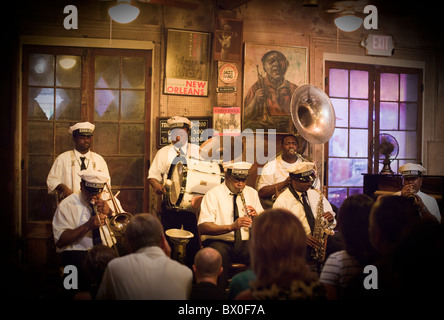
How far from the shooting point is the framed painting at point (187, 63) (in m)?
7.00

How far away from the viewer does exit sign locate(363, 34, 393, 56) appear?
7.97 m

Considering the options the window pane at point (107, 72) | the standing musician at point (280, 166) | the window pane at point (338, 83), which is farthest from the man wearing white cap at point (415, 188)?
the window pane at point (107, 72)

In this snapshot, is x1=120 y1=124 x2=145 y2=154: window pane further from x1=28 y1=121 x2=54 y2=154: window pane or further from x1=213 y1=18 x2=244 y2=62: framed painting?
x1=213 y1=18 x2=244 y2=62: framed painting

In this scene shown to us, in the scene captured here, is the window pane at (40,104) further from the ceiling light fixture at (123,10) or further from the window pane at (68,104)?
the ceiling light fixture at (123,10)

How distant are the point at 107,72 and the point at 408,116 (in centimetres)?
551

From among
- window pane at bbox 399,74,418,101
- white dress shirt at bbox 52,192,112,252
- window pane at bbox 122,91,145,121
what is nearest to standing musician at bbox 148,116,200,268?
window pane at bbox 122,91,145,121

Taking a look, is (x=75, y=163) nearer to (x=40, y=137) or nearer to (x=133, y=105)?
(x=40, y=137)

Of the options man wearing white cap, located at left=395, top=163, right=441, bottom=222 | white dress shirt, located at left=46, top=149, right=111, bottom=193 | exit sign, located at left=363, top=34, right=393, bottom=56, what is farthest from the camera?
exit sign, located at left=363, top=34, right=393, bottom=56

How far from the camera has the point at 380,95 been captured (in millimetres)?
8109

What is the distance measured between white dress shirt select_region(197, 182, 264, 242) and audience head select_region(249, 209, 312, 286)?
253 cm

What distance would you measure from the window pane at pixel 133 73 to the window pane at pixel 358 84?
12.3 ft

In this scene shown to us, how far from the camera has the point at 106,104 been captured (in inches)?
270

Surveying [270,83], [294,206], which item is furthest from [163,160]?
[270,83]
